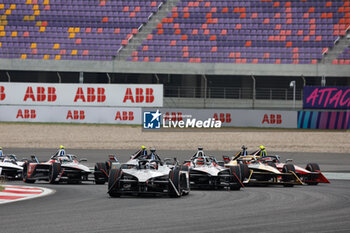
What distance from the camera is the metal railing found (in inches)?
1364

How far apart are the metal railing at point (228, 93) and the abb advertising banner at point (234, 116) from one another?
776mm

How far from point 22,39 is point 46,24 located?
5.66 ft

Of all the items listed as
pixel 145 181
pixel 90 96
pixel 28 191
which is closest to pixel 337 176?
pixel 145 181

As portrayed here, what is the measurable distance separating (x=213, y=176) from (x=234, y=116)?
19.7 metres

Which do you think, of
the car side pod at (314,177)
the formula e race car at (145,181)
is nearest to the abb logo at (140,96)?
the car side pod at (314,177)

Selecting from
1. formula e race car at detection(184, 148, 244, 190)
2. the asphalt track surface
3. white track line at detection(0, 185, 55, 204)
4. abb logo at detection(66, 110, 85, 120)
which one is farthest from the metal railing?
white track line at detection(0, 185, 55, 204)

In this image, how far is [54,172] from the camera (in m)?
16.6

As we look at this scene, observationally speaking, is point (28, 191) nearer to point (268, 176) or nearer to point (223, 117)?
point (268, 176)

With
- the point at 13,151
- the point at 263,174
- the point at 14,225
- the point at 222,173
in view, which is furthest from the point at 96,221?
the point at 13,151

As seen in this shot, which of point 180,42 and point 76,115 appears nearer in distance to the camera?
point 76,115

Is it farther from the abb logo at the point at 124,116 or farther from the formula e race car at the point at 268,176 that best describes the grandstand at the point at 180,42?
the formula e race car at the point at 268,176

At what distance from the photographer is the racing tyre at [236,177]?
15.2m

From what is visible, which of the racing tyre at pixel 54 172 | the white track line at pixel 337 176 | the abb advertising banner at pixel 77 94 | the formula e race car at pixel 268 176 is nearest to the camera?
the formula e race car at pixel 268 176

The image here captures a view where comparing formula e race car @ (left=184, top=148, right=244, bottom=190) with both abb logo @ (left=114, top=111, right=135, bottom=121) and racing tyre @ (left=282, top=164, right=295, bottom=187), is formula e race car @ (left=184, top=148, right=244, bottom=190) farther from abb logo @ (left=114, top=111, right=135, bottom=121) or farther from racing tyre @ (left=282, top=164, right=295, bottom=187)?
abb logo @ (left=114, top=111, right=135, bottom=121)
